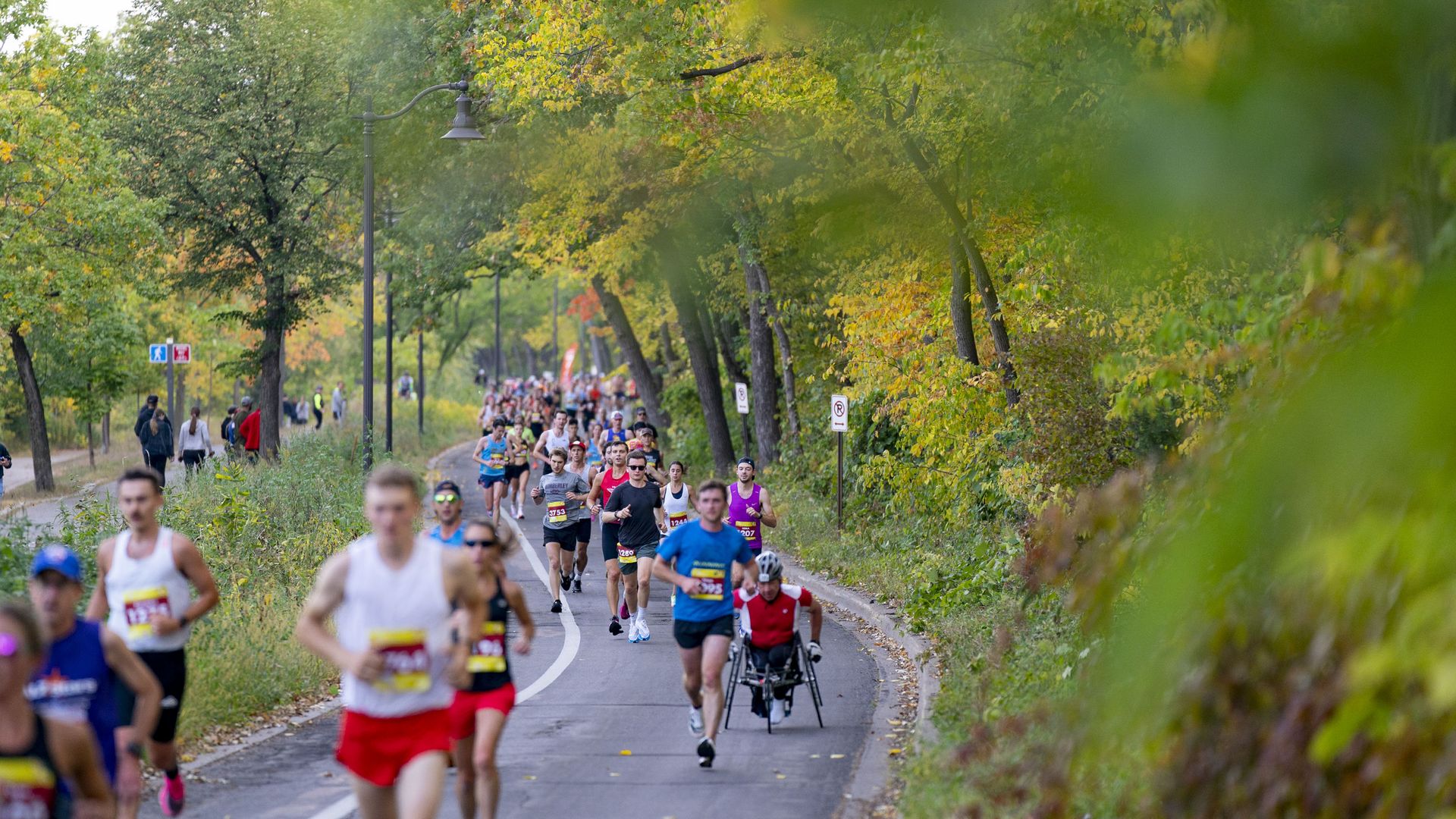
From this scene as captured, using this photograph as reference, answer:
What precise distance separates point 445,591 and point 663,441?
38886 millimetres

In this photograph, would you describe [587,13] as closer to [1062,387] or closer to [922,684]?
[1062,387]

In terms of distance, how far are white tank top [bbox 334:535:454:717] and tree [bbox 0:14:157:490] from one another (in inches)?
1170

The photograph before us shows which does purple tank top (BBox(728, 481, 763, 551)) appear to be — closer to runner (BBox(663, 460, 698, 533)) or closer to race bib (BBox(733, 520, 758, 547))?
race bib (BBox(733, 520, 758, 547))

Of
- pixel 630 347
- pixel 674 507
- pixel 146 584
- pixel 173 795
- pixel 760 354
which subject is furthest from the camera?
pixel 630 347

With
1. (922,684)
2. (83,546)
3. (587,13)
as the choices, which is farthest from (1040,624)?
(587,13)

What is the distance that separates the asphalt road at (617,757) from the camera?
925cm

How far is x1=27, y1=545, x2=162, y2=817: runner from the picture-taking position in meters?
6.30

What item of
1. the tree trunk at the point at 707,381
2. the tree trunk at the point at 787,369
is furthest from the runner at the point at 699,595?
the tree trunk at the point at 707,381

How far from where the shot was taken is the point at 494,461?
26.2 meters

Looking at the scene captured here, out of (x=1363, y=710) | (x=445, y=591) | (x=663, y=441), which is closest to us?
(x=1363, y=710)

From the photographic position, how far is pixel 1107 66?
457 inches

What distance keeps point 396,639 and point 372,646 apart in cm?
9

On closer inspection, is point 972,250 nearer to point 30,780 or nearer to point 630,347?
point 30,780

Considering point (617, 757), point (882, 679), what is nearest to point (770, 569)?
point (617, 757)
